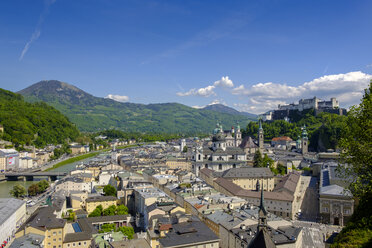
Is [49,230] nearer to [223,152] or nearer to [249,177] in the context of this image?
[249,177]

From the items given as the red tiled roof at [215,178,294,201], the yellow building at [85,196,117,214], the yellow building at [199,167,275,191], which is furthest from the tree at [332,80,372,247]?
the yellow building at [199,167,275,191]

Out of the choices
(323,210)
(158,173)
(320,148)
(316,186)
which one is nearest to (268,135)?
(320,148)

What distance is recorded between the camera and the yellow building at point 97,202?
114 feet

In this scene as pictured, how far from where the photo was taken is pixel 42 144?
9800cm

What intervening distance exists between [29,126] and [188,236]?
9062cm

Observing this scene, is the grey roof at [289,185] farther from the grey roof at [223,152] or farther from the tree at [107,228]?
the tree at [107,228]

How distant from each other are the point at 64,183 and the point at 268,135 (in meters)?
68.4

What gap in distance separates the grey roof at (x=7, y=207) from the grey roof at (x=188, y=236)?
1546 centimetres

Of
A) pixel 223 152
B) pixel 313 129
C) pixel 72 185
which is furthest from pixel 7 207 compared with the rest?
pixel 313 129

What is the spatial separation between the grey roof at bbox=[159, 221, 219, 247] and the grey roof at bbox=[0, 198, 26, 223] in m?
15.5

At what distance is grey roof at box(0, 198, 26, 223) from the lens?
28.8 m

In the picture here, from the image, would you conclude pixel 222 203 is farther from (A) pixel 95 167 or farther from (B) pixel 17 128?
(B) pixel 17 128

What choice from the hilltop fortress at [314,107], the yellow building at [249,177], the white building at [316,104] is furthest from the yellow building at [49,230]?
the white building at [316,104]

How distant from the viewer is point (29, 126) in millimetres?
98875
